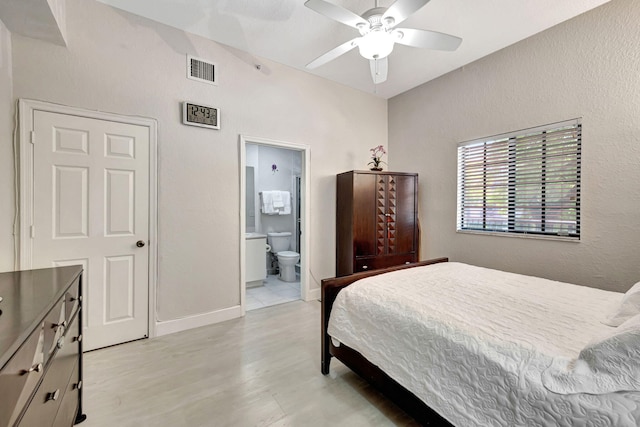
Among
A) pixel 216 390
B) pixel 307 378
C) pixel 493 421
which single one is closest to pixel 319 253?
pixel 307 378

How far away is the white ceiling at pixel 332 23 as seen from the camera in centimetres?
233

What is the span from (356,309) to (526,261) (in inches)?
82.8

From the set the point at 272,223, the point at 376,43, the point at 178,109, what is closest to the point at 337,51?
the point at 376,43

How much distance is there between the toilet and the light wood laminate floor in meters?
1.93

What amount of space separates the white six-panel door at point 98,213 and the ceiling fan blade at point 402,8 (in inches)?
89.9

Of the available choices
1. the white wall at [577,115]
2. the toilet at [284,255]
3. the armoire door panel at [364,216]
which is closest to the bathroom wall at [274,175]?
the toilet at [284,255]

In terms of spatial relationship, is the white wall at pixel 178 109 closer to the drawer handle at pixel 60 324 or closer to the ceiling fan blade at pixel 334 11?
the drawer handle at pixel 60 324

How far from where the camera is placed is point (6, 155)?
78.9 inches

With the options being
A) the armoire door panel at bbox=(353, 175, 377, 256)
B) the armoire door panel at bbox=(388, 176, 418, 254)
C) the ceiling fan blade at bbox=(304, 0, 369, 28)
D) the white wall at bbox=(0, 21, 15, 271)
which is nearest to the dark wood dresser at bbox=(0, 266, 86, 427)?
the white wall at bbox=(0, 21, 15, 271)

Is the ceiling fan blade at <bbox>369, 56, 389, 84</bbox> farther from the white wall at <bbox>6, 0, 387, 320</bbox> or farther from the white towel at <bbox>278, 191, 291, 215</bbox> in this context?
the white towel at <bbox>278, 191, 291, 215</bbox>

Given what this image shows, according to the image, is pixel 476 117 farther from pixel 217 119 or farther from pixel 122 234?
pixel 122 234

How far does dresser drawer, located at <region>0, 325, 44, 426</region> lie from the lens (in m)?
0.68

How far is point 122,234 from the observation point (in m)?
2.49

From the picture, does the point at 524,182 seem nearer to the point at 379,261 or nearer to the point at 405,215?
the point at 405,215
